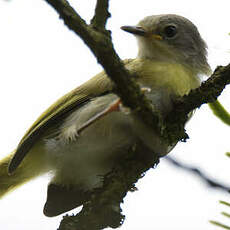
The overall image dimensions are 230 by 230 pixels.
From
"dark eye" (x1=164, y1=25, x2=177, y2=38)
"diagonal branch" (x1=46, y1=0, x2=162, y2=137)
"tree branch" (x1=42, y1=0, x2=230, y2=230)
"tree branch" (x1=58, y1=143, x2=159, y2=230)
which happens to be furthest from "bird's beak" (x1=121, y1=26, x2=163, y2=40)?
"diagonal branch" (x1=46, y1=0, x2=162, y2=137)

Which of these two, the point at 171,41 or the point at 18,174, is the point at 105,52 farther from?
the point at 18,174

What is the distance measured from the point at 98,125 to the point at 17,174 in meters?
1.12

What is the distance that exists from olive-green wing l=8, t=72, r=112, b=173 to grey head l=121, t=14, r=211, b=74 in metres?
0.51

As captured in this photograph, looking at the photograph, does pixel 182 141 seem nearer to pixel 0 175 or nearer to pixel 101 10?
pixel 101 10

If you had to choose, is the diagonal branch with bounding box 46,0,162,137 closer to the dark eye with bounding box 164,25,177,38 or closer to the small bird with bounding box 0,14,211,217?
the small bird with bounding box 0,14,211,217

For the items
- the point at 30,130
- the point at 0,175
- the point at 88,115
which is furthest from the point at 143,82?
the point at 0,175

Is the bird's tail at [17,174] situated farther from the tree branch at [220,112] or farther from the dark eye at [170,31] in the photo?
the tree branch at [220,112]

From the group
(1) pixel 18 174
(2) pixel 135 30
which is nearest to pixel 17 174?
(1) pixel 18 174

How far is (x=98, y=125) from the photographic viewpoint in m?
3.49

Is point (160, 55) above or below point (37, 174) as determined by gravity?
above

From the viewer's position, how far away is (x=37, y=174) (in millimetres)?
4090

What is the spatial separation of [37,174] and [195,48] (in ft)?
6.41

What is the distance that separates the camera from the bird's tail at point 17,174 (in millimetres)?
4035

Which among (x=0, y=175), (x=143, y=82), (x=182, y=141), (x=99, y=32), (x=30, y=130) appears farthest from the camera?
(x=0, y=175)
